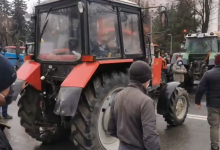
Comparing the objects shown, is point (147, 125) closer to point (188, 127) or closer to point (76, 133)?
point (76, 133)

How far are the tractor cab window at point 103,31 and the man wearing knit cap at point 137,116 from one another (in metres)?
1.62

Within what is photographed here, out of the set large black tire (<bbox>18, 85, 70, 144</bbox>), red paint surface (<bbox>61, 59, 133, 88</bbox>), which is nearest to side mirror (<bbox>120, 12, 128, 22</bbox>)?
red paint surface (<bbox>61, 59, 133, 88</bbox>)

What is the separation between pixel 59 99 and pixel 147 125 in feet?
5.11

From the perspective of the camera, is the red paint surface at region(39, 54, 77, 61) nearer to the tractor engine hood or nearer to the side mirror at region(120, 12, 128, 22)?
the side mirror at region(120, 12, 128, 22)

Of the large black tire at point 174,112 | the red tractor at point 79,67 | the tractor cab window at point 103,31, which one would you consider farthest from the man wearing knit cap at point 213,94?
the tractor cab window at point 103,31

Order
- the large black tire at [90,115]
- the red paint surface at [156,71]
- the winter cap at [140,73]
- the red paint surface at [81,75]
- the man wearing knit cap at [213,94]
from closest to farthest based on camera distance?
the winter cap at [140,73], the red paint surface at [81,75], the large black tire at [90,115], the man wearing knit cap at [213,94], the red paint surface at [156,71]

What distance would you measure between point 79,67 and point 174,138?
8.78ft

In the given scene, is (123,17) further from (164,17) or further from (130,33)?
(164,17)

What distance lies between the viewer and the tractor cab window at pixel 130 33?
4688mm

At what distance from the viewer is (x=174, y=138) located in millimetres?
5246

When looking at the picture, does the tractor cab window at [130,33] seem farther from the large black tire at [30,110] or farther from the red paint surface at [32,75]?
the large black tire at [30,110]

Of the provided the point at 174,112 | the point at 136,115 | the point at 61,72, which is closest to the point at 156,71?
the point at 174,112

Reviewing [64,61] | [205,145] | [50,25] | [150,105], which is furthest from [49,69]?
[205,145]

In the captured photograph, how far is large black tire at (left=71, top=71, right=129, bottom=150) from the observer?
3.70m
